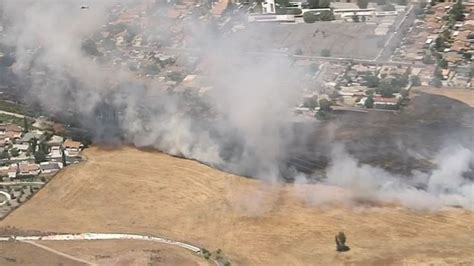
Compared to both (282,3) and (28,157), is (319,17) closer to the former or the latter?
(282,3)

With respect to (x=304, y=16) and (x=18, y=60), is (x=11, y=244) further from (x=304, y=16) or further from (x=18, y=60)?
(x=304, y=16)

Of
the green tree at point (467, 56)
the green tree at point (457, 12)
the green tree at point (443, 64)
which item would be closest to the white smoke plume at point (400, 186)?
the green tree at point (443, 64)

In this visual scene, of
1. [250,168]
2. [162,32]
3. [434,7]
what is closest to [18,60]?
[162,32]

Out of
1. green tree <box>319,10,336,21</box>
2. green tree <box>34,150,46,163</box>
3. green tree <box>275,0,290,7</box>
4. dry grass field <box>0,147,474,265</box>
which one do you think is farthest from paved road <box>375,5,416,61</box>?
green tree <box>34,150,46,163</box>

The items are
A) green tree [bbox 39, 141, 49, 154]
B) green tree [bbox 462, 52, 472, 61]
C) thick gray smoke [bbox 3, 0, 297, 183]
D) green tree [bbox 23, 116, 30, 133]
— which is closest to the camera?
thick gray smoke [bbox 3, 0, 297, 183]

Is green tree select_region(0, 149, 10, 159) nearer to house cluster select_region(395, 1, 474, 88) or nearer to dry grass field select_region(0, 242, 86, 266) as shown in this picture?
dry grass field select_region(0, 242, 86, 266)

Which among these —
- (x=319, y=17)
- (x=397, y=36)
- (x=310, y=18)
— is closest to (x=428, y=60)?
(x=397, y=36)
